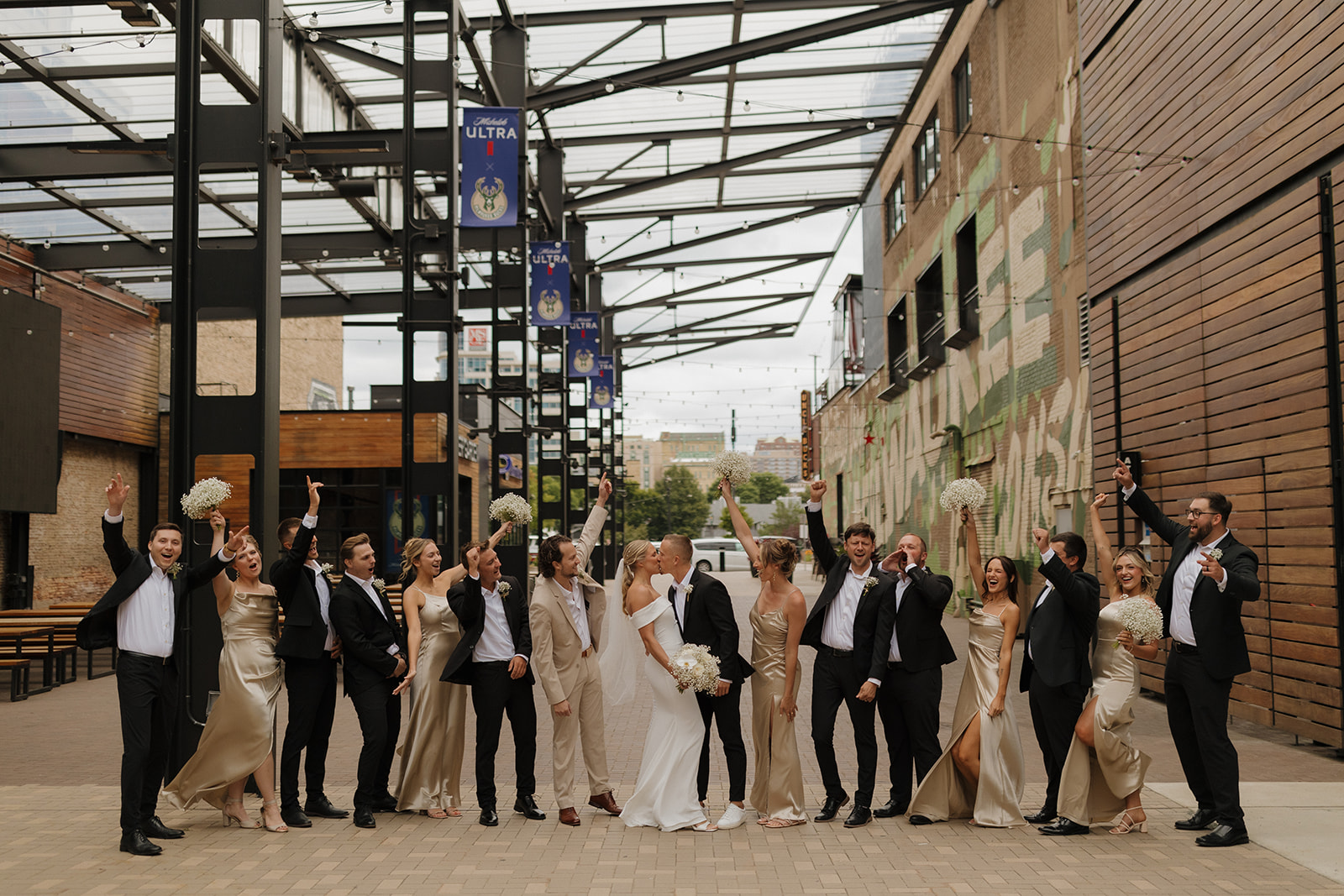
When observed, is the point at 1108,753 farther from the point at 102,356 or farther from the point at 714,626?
the point at 102,356

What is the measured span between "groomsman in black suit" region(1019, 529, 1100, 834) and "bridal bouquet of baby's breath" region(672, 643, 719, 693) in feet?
6.17

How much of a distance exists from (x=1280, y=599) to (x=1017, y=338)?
9.72 m

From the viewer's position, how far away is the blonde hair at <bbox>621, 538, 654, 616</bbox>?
23.7 ft

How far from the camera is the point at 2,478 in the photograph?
18625 mm

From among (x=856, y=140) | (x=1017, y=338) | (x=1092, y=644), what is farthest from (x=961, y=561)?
(x=1092, y=644)

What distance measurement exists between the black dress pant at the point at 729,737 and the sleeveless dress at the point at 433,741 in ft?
5.15

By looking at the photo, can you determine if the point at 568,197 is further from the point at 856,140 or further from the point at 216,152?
the point at 216,152

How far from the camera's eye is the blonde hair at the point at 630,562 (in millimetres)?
7230

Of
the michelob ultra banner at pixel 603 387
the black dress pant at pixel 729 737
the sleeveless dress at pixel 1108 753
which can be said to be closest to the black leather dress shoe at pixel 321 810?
the black dress pant at pixel 729 737

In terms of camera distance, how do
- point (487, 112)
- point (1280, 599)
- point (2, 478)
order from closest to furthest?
point (1280, 599), point (487, 112), point (2, 478)

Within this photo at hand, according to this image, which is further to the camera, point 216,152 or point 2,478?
point 2,478

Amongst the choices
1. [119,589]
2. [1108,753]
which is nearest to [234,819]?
[119,589]

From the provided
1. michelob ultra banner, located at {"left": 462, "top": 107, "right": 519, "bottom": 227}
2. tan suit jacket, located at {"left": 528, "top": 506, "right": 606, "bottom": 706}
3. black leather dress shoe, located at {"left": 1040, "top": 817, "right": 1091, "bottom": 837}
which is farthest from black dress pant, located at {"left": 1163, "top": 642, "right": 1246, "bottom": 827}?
michelob ultra banner, located at {"left": 462, "top": 107, "right": 519, "bottom": 227}

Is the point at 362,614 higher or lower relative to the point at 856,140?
lower
